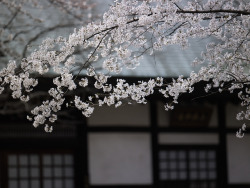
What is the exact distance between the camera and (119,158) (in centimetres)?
1115

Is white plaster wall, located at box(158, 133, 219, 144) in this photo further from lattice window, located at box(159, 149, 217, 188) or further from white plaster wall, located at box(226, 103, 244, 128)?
white plaster wall, located at box(226, 103, 244, 128)

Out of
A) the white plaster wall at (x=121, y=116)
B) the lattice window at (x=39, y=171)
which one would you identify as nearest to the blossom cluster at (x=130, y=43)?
the white plaster wall at (x=121, y=116)

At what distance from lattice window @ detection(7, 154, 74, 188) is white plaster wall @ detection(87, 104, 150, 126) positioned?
0.87 metres

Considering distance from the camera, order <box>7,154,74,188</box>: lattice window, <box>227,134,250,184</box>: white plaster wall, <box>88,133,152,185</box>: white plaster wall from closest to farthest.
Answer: <box>7,154,74,188</box>: lattice window, <box>88,133,152,185</box>: white plaster wall, <box>227,134,250,184</box>: white plaster wall

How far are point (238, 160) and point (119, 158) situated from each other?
7.51 ft

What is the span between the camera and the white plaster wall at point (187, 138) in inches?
455

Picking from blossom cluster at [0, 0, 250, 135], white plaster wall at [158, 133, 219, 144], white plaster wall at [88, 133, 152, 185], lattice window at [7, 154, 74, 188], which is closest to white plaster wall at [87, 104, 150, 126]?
white plaster wall at [88, 133, 152, 185]

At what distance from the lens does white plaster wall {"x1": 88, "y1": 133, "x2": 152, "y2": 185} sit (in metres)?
11.0

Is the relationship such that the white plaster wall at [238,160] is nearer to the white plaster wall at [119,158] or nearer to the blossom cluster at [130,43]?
the white plaster wall at [119,158]

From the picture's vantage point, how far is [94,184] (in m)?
11.0

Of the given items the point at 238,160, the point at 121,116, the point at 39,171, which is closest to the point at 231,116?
the point at 238,160

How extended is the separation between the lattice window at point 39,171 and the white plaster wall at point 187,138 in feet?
5.74

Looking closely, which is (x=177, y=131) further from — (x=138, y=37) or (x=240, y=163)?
(x=138, y=37)

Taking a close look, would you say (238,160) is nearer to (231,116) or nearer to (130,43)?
(231,116)
